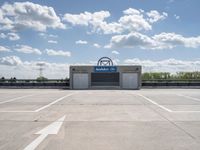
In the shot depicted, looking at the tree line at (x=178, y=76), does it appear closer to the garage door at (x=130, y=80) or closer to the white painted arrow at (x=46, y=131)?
the garage door at (x=130, y=80)

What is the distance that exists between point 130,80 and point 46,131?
Answer: 30362mm

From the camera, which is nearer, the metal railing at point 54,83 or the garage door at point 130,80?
the garage door at point 130,80

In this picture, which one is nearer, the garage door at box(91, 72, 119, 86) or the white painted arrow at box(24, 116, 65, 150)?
the white painted arrow at box(24, 116, 65, 150)

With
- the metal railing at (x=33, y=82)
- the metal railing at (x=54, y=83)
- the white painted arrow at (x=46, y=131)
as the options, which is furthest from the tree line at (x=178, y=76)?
the white painted arrow at (x=46, y=131)

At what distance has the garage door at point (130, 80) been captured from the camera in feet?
119

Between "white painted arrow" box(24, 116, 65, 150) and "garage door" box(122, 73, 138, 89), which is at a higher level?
"garage door" box(122, 73, 138, 89)

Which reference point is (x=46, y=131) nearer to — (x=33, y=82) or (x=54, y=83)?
(x=54, y=83)

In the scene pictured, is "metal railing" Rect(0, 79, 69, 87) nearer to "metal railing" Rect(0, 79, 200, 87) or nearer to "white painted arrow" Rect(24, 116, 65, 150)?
"metal railing" Rect(0, 79, 200, 87)

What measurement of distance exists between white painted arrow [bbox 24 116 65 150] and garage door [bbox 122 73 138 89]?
2832cm

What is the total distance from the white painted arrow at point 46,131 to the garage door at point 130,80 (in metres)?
28.3

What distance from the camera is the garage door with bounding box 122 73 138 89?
36344mm

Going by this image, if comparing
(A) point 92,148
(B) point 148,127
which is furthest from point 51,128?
(B) point 148,127

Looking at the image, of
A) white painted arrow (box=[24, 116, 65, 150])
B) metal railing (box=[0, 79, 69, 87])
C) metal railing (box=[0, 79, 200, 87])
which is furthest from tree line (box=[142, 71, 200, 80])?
white painted arrow (box=[24, 116, 65, 150])

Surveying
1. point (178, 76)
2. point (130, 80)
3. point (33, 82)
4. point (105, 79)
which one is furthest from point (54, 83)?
point (178, 76)
